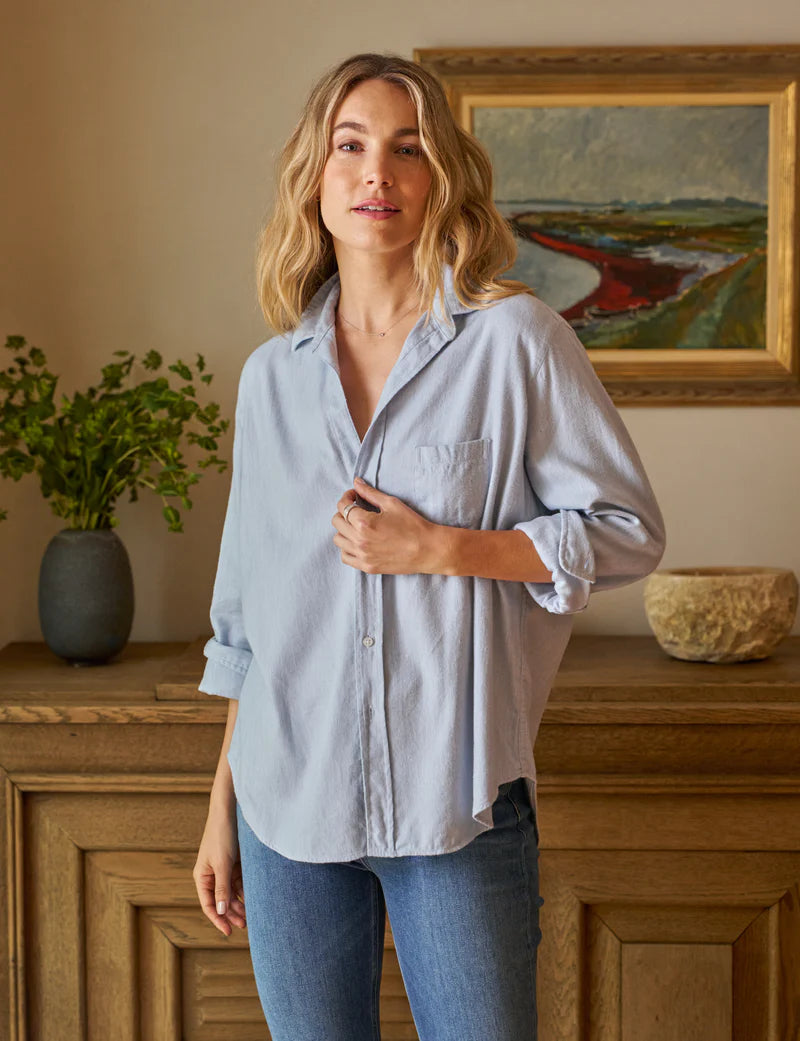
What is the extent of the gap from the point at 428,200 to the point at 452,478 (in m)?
0.32

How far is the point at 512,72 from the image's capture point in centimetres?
210

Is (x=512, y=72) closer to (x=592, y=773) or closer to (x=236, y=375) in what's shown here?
(x=236, y=375)

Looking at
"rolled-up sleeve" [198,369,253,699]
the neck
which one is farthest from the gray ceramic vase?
the neck

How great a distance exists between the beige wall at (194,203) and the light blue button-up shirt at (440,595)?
0.99m

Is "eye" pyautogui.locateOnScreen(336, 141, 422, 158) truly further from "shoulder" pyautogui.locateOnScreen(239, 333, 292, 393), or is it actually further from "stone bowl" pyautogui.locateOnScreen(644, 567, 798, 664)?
"stone bowl" pyautogui.locateOnScreen(644, 567, 798, 664)

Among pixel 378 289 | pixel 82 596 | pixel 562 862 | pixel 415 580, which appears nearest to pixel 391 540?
pixel 415 580

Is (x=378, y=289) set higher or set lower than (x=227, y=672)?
higher

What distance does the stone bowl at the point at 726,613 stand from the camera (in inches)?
73.0

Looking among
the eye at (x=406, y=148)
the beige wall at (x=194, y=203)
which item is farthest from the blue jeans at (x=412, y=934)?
the beige wall at (x=194, y=203)

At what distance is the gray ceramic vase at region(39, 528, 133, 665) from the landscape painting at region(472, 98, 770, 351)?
0.90 m

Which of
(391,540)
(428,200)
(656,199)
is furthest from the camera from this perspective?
(656,199)

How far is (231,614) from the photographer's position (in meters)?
1.39

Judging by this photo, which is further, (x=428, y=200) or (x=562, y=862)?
(x=562, y=862)

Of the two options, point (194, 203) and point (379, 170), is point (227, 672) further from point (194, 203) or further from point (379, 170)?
point (194, 203)
